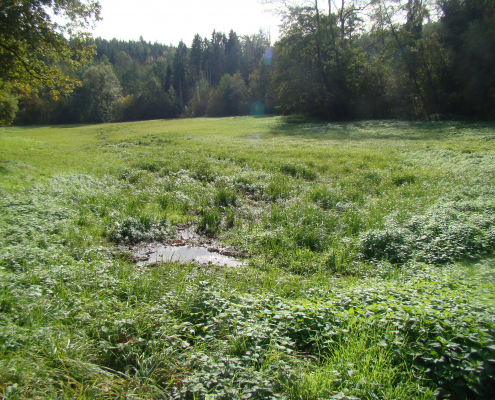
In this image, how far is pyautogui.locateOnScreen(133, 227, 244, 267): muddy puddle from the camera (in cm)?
689

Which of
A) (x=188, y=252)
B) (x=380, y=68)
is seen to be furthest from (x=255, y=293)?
(x=380, y=68)

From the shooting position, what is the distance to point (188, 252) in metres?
7.51

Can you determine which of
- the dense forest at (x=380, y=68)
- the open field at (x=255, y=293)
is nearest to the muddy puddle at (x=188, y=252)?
the open field at (x=255, y=293)

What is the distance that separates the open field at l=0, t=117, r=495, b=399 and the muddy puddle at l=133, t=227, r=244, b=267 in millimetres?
248

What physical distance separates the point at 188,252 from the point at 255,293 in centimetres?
303

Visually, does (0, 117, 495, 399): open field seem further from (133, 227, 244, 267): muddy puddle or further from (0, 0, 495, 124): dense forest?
(0, 0, 495, 124): dense forest

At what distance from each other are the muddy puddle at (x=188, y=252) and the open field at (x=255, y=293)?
0.25 metres

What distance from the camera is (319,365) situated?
3289 millimetres

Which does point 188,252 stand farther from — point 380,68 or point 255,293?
point 380,68

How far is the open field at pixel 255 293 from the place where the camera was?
292 centimetres

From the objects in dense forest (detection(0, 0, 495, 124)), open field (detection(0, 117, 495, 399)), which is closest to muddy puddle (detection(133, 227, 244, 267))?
open field (detection(0, 117, 495, 399))

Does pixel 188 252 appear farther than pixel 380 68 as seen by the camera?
No

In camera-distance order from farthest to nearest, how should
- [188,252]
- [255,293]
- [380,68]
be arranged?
[380,68] < [188,252] < [255,293]

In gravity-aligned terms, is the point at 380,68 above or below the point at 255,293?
above
